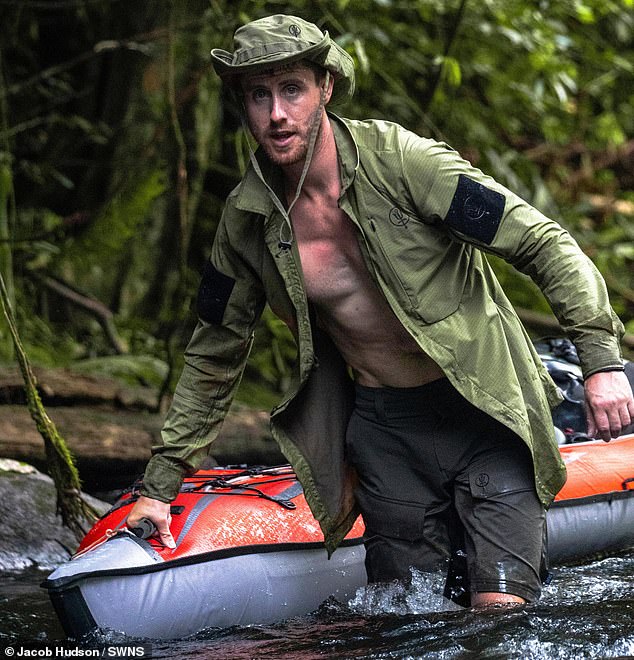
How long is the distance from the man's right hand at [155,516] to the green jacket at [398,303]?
0.03 m

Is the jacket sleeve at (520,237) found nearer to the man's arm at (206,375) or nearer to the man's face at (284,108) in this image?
the man's face at (284,108)

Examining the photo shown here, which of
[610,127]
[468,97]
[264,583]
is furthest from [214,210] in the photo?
[264,583]

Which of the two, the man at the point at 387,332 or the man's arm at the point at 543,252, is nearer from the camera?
the man's arm at the point at 543,252

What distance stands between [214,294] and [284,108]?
68cm

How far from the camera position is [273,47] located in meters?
3.15

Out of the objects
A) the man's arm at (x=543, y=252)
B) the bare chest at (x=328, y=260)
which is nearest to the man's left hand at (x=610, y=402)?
the man's arm at (x=543, y=252)

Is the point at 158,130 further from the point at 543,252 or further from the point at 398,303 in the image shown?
the point at 543,252

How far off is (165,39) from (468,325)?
481 cm

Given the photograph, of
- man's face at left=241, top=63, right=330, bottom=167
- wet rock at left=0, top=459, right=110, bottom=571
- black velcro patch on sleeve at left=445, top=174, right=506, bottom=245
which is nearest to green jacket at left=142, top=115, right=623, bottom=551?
black velcro patch on sleeve at left=445, top=174, right=506, bottom=245

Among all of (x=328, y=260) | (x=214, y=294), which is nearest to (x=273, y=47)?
(x=328, y=260)

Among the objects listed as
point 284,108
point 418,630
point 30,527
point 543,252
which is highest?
point 284,108

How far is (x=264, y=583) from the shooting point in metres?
3.66

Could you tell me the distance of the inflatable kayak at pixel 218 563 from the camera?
3334 millimetres

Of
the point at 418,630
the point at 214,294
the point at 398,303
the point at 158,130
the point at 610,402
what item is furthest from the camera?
the point at 158,130
